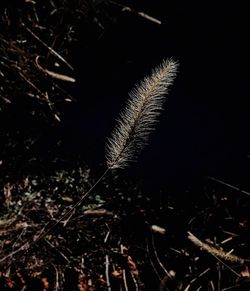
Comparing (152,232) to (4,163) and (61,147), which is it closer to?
(61,147)

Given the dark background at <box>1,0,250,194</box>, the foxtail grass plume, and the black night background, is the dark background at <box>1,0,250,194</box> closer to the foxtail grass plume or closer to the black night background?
the black night background

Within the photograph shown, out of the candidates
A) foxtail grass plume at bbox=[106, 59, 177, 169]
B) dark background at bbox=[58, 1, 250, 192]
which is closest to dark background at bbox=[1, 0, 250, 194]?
dark background at bbox=[58, 1, 250, 192]

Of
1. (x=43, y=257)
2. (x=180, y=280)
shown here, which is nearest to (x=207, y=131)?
(x=180, y=280)

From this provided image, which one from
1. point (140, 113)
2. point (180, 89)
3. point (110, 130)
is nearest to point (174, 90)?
point (180, 89)

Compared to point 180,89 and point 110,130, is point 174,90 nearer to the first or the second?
point 180,89

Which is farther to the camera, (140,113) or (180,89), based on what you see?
(180,89)

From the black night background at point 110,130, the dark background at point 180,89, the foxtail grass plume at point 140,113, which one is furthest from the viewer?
the dark background at point 180,89

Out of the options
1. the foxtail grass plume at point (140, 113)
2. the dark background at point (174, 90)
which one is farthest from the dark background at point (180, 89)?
the foxtail grass plume at point (140, 113)

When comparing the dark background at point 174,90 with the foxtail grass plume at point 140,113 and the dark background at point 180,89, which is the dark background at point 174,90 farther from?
the foxtail grass plume at point 140,113

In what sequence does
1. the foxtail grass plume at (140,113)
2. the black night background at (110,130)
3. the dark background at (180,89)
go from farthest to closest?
the dark background at (180,89) < the black night background at (110,130) < the foxtail grass plume at (140,113)
